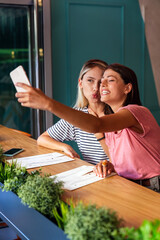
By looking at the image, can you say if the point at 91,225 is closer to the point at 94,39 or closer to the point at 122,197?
the point at 122,197

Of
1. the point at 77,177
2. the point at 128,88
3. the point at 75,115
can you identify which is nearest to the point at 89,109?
the point at 128,88

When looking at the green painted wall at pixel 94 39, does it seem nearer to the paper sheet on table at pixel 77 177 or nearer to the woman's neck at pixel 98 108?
the woman's neck at pixel 98 108

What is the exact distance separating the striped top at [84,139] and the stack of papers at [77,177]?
0.59m

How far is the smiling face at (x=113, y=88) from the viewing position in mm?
2043

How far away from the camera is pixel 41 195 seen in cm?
134

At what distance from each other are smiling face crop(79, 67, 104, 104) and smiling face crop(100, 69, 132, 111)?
46 centimetres

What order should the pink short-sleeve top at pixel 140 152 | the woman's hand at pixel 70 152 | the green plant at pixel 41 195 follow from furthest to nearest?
the woman's hand at pixel 70 152 < the pink short-sleeve top at pixel 140 152 < the green plant at pixel 41 195

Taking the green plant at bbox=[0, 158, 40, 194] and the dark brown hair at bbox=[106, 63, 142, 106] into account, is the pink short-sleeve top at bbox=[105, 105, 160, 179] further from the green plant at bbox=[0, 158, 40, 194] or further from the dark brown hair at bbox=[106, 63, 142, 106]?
the green plant at bbox=[0, 158, 40, 194]

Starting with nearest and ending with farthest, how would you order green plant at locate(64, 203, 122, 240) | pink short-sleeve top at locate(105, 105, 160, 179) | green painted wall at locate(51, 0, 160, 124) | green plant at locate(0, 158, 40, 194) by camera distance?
green plant at locate(64, 203, 122, 240), green plant at locate(0, 158, 40, 194), pink short-sleeve top at locate(105, 105, 160, 179), green painted wall at locate(51, 0, 160, 124)

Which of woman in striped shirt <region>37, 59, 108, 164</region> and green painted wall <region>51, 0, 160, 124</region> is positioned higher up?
green painted wall <region>51, 0, 160, 124</region>

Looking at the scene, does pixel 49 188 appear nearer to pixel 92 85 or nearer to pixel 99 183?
pixel 99 183

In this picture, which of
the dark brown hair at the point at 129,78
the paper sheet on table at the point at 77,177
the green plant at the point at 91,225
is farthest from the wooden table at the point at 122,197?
the dark brown hair at the point at 129,78

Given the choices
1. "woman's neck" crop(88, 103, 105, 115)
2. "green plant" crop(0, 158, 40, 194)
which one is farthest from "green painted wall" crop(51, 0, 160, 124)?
"green plant" crop(0, 158, 40, 194)

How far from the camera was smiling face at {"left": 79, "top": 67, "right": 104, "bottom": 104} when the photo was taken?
2.55 meters
